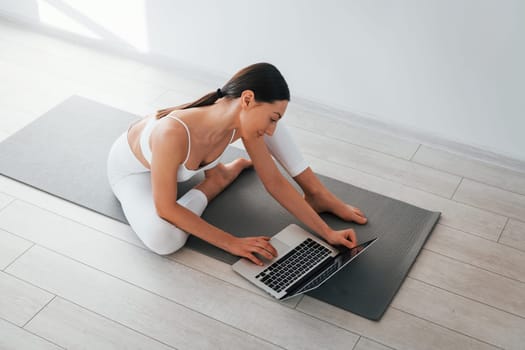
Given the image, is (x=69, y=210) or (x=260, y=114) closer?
(x=260, y=114)

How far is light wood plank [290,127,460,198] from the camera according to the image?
269cm

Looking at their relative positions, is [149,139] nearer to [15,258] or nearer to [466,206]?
[15,258]

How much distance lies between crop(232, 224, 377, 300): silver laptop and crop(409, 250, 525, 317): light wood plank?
209mm

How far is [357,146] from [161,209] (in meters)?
1.01

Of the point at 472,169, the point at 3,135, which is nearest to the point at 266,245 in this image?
the point at 472,169

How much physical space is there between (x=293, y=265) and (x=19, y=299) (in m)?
0.80

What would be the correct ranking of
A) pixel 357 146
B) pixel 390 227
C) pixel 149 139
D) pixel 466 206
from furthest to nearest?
pixel 357 146
pixel 466 206
pixel 390 227
pixel 149 139

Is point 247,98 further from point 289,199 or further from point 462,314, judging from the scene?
point 462,314

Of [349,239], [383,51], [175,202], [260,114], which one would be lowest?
[349,239]

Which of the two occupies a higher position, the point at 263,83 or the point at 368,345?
the point at 263,83

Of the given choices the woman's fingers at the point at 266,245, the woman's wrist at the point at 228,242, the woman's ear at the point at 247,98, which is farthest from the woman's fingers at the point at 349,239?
the woman's ear at the point at 247,98

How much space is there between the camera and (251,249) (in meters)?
2.19

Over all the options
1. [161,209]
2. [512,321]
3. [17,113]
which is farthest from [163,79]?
[512,321]

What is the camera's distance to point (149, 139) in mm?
2232
